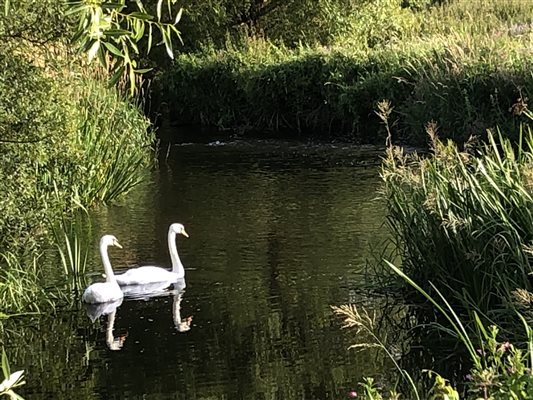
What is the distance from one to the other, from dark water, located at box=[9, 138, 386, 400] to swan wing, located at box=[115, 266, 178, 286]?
292mm

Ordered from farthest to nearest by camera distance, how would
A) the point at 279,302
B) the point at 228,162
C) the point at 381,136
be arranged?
the point at 381,136
the point at 228,162
the point at 279,302

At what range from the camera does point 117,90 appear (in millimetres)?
15141

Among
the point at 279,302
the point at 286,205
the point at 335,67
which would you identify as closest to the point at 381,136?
the point at 335,67

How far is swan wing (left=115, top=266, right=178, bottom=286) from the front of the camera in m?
9.48

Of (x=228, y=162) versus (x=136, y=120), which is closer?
(x=136, y=120)

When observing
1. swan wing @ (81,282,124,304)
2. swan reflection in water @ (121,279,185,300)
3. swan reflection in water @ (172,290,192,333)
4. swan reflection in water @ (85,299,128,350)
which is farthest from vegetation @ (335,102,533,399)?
swan wing @ (81,282,124,304)

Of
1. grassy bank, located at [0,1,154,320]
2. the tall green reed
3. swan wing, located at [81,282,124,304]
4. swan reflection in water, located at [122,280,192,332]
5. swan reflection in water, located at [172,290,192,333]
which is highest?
grassy bank, located at [0,1,154,320]

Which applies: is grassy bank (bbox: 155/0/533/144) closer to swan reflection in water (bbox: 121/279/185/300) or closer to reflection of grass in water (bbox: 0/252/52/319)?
swan reflection in water (bbox: 121/279/185/300)

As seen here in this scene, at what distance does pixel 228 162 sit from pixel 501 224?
1147 cm

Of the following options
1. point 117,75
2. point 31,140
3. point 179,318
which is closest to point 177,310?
point 179,318

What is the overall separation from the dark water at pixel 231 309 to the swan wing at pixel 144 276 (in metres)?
0.29

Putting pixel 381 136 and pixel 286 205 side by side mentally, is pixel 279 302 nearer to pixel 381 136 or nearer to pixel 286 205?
pixel 286 205

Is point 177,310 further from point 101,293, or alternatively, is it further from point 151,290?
point 151,290

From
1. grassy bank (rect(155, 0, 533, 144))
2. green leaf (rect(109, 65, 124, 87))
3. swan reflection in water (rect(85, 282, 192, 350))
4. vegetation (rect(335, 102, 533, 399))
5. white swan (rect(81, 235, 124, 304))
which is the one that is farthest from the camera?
grassy bank (rect(155, 0, 533, 144))
